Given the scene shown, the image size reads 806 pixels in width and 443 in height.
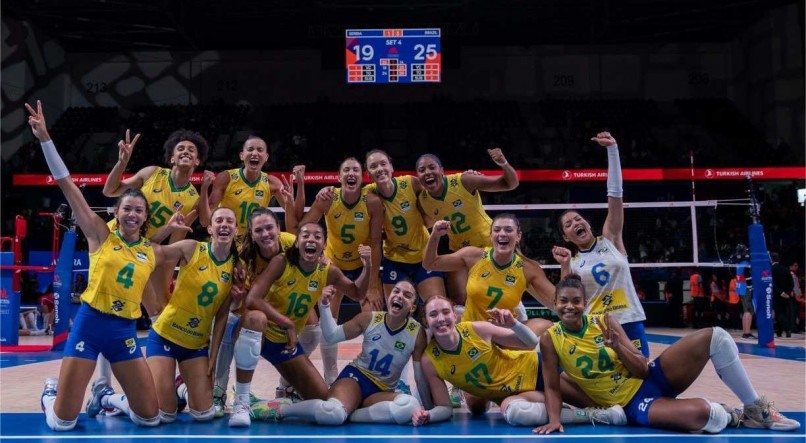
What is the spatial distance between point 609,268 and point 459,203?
1.77 m

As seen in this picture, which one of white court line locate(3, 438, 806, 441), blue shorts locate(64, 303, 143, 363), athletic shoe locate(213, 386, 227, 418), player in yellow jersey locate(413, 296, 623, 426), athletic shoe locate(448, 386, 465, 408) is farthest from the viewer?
athletic shoe locate(448, 386, 465, 408)

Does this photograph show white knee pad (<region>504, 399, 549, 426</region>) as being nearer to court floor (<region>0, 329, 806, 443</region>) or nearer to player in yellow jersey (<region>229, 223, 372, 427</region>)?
court floor (<region>0, 329, 806, 443</region>)

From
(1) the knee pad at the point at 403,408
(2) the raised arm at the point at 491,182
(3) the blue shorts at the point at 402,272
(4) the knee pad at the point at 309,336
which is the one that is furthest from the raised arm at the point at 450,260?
(1) the knee pad at the point at 403,408

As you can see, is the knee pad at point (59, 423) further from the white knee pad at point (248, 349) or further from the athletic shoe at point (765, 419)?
the athletic shoe at point (765, 419)

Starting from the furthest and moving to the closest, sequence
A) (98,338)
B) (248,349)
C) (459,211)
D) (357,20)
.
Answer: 1. (357,20)
2. (459,211)
3. (248,349)
4. (98,338)

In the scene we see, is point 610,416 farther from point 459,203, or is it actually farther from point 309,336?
point 309,336

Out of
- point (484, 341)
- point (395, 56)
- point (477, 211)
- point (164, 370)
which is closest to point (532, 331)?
point (484, 341)

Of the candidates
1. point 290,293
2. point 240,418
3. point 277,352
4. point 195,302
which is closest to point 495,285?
point 290,293

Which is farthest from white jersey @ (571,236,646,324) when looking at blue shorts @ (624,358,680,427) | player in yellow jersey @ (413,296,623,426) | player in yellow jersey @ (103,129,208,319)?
player in yellow jersey @ (103,129,208,319)

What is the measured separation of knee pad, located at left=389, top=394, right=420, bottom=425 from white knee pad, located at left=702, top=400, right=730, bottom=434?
6.93 ft

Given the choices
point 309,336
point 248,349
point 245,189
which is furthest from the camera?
point 245,189

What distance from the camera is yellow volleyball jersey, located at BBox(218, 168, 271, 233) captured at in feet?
22.3

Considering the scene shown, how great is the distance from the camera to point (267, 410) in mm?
5379

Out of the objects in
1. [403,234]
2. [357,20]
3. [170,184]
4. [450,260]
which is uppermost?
[357,20]
